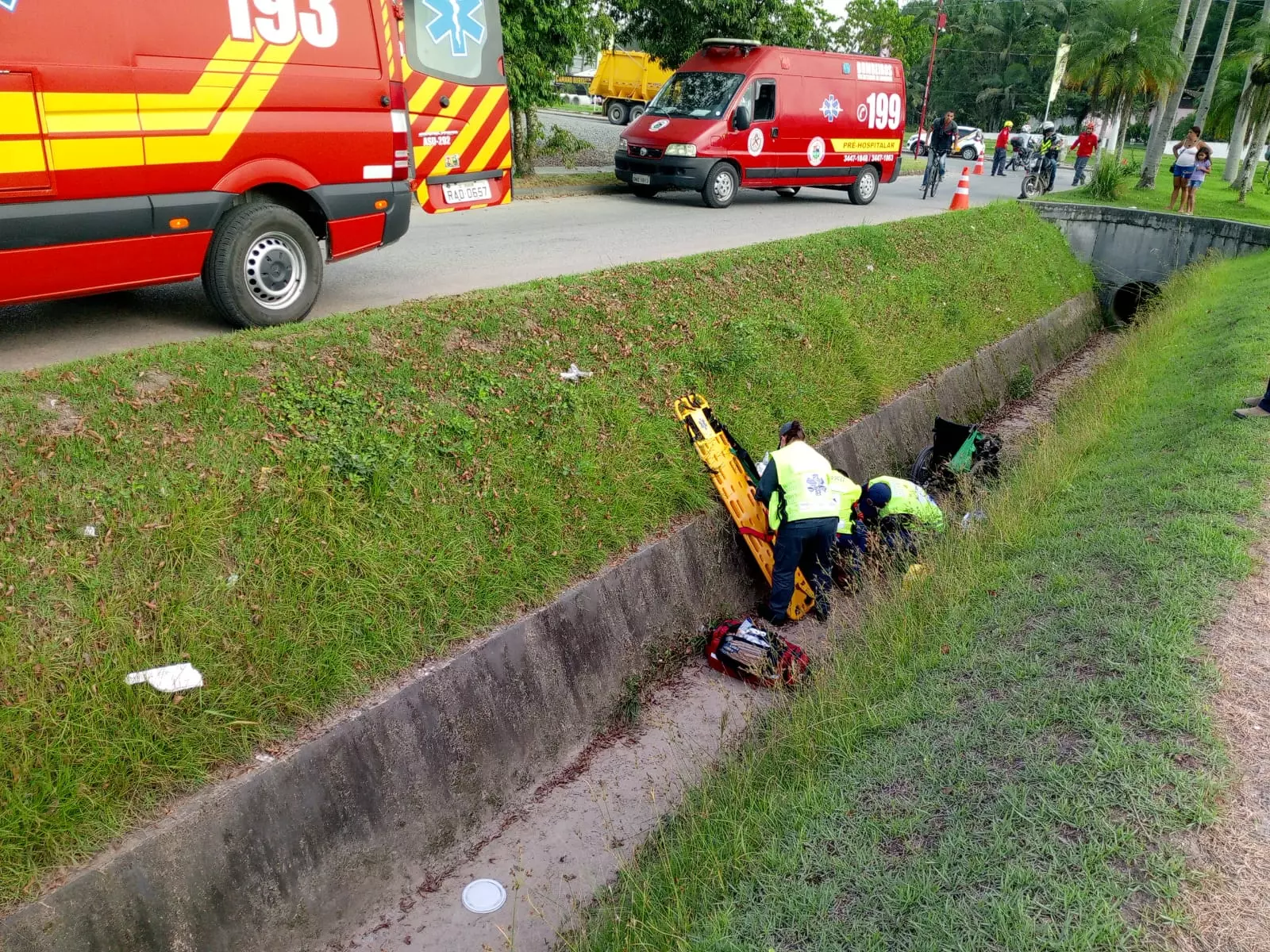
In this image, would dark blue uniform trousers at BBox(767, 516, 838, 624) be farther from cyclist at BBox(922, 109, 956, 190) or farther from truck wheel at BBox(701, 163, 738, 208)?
cyclist at BBox(922, 109, 956, 190)

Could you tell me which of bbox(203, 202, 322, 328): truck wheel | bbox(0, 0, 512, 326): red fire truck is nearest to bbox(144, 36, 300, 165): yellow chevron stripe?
bbox(0, 0, 512, 326): red fire truck

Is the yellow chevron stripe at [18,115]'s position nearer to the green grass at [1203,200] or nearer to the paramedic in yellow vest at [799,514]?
the paramedic in yellow vest at [799,514]

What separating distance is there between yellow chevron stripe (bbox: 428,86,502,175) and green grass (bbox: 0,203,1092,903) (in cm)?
180

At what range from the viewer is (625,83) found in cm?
3291

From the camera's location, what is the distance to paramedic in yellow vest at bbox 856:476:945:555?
22.2 feet

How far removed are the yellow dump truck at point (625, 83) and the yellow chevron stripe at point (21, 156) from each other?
29366 millimetres

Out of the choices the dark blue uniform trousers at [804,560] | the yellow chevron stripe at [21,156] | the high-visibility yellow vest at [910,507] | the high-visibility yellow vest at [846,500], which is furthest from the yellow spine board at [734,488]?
the yellow chevron stripe at [21,156]

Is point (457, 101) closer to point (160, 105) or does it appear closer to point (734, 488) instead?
point (160, 105)

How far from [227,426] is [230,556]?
0.86m

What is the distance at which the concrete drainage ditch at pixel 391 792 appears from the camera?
3545 millimetres

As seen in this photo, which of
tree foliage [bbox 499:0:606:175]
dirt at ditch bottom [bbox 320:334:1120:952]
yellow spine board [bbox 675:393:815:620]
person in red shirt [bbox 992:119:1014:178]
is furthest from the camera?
person in red shirt [bbox 992:119:1014:178]

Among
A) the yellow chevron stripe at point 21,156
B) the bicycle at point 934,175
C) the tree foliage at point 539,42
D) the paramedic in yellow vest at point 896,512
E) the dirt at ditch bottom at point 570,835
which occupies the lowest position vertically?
the dirt at ditch bottom at point 570,835

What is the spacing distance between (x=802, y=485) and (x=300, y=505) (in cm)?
342

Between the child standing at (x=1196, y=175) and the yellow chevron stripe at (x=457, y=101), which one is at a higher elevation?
the yellow chevron stripe at (x=457, y=101)
